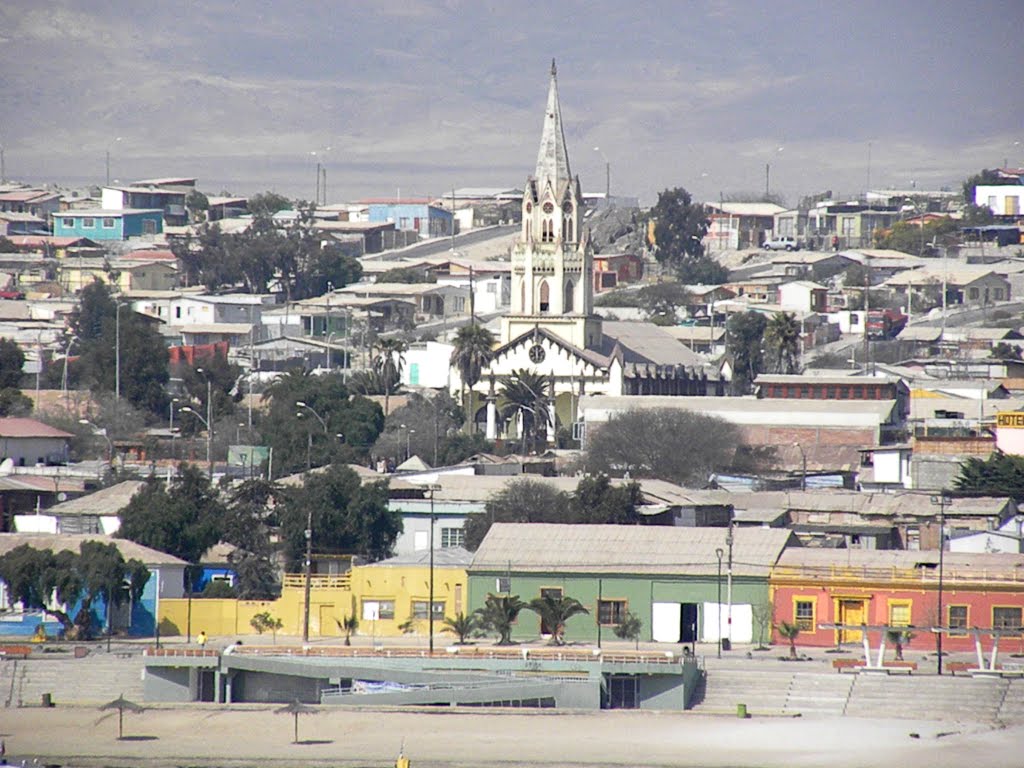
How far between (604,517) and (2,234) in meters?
129

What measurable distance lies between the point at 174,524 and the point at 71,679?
1183cm

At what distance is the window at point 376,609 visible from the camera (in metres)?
65.8

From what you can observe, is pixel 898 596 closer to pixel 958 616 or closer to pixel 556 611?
pixel 958 616

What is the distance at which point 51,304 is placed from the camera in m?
155

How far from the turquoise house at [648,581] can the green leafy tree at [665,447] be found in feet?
82.1

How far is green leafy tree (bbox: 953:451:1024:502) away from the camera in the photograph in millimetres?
82062

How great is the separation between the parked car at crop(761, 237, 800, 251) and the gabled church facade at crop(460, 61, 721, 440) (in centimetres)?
6877

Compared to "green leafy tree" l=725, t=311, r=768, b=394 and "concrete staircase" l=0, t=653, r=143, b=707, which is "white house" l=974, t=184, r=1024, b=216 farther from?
"concrete staircase" l=0, t=653, r=143, b=707

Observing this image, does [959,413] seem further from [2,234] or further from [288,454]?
[2,234]

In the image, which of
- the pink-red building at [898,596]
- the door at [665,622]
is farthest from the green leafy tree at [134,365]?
the pink-red building at [898,596]

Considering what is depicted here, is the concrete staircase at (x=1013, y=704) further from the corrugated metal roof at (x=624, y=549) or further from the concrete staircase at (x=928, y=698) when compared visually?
the corrugated metal roof at (x=624, y=549)

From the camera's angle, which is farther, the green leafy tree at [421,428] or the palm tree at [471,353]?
the palm tree at [471,353]

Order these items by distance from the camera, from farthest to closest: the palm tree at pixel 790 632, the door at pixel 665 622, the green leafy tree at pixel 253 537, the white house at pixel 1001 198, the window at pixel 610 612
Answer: the white house at pixel 1001 198, the green leafy tree at pixel 253 537, the window at pixel 610 612, the door at pixel 665 622, the palm tree at pixel 790 632

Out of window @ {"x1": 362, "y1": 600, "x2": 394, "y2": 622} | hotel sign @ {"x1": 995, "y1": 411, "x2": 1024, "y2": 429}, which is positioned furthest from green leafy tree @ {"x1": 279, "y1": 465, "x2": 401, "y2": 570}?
hotel sign @ {"x1": 995, "y1": 411, "x2": 1024, "y2": 429}
